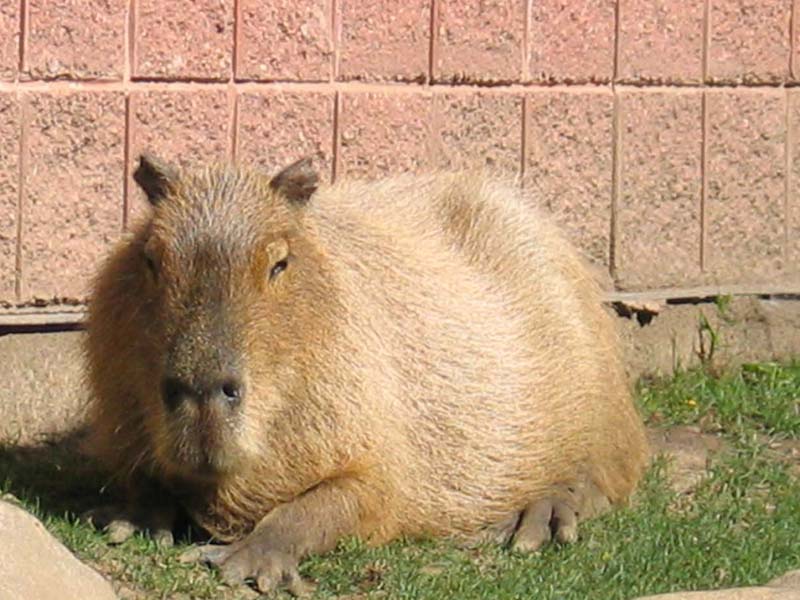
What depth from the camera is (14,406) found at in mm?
6633

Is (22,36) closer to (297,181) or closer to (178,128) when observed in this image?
(178,128)

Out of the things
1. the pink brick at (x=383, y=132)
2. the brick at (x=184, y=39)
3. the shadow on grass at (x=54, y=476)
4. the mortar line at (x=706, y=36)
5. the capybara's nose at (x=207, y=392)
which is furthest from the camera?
the mortar line at (x=706, y=36)

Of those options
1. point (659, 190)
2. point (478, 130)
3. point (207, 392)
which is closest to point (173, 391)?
point (207, 392)

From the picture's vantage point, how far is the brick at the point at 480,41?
727 cm

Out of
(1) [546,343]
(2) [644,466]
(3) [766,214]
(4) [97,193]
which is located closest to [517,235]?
(1) [546,343]

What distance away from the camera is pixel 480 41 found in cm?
736

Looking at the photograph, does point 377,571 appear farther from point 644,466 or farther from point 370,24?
point 370,24

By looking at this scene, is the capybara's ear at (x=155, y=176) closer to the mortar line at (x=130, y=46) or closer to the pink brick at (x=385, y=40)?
the mortar line at (x=130, y=46)

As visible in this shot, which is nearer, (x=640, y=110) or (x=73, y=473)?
(x=73, y=473)

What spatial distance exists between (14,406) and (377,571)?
64.9 inches

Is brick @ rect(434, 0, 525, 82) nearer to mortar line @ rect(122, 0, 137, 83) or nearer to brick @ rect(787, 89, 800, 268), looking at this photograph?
mortar line @ rect(122, 0, 137, 83)

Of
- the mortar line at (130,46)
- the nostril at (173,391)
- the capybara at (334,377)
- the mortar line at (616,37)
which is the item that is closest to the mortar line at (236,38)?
the mortar line at (130,46)

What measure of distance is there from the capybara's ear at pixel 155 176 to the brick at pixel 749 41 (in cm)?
301

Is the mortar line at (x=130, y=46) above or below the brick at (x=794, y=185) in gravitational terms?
above
